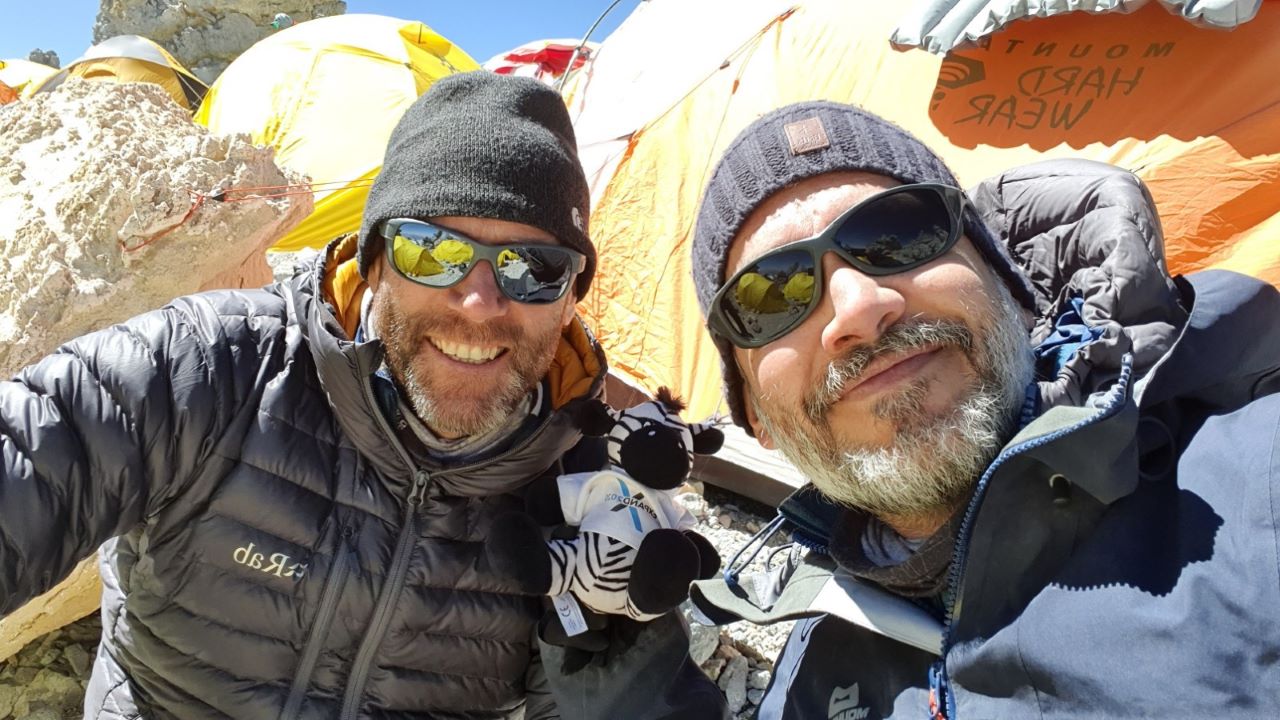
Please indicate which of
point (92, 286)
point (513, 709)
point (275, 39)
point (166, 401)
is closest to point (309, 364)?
point (166, 401)

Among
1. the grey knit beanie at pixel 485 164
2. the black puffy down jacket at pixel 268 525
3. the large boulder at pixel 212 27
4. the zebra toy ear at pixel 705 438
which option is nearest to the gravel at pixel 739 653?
the zebra toy ear at pixel 705 438

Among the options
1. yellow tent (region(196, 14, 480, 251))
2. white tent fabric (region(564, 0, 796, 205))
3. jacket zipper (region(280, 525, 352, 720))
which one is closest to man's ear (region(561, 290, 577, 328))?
jacket zipper (region(280, 525, 352, 720))

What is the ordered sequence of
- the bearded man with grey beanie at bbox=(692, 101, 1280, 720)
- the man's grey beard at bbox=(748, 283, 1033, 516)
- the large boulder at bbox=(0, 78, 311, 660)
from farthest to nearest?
the large boulder at bbox=(0, 78, 311, 660) < the man's grey beard at bbox=(748, 283, 1033, 516) < the bearded man with grey beanie at bbox=(692, 101, 1280, 720)

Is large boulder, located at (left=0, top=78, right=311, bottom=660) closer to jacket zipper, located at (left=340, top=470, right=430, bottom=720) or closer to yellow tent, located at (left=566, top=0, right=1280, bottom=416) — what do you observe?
jacket zipper, located at (left=340, top=470, right=430, bottom=720)

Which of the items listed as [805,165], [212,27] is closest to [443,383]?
[805,165]

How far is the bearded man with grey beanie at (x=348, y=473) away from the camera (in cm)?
172

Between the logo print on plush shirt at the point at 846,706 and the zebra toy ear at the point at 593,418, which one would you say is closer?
the logo print on plush shirt at the point at 846,706

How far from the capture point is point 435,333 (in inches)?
77.3

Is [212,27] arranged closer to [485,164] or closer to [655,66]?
[655,66]

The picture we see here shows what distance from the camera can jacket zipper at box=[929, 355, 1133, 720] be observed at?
1163mm

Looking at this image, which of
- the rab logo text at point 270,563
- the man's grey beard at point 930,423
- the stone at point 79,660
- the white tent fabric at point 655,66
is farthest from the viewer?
the white tent fabric at point 655,66

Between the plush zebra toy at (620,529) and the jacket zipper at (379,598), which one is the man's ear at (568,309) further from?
the jacket zipper at (379,598)

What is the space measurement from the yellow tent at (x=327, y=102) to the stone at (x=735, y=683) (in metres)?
5.54

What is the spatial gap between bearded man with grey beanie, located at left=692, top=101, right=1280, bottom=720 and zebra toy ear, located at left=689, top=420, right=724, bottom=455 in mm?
73
